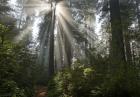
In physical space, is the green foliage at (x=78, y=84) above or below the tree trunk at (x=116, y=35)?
below

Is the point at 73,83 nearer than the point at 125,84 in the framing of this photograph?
No

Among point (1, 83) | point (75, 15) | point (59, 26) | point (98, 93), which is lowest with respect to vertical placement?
point (98, 93)

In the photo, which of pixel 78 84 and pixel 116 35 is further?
pixel 116 35

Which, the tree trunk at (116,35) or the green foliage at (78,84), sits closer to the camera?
the green foliage at (78,84)

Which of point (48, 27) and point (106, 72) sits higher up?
point (48, 27)

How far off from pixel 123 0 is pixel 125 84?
11.5 meters

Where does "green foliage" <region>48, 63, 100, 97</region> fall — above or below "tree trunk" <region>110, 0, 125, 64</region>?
below

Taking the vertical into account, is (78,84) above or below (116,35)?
below

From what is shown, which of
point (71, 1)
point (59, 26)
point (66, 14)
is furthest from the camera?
point (71, 1)

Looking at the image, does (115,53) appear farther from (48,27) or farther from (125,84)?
(48,27)

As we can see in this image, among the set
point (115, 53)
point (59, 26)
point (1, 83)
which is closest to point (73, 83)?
point (115, 53)

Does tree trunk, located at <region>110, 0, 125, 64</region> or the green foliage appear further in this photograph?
tree trunk, located at <region>110, 0, 125, 64</region>

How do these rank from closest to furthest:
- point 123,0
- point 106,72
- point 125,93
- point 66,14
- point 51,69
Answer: point 125,93 < point 106,72 < point 123,0 < point 51,69 < point 66,14

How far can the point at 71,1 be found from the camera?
33938 millimetres
